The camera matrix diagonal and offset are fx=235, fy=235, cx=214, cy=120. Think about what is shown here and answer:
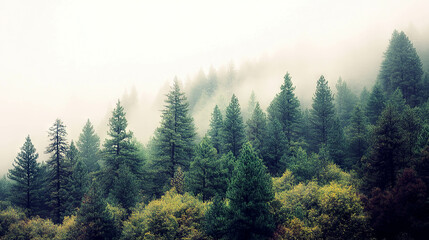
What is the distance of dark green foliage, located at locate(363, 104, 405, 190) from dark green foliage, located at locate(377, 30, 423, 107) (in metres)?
28.7

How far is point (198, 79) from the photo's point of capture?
104188 millimetres

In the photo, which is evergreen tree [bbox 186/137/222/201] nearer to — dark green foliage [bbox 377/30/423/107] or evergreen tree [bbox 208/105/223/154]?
evergreen tree [bbox 208/105/223/154]

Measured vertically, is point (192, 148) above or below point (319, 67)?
below

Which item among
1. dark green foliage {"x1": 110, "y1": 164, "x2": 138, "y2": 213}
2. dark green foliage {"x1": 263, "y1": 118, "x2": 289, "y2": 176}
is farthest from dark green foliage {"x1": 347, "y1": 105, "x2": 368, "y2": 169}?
dark green foliage {"x1": 110, "y1": 164, "x2": 138, "y2": 213}

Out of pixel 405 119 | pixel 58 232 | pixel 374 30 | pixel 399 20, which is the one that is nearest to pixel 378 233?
pixel 405 119

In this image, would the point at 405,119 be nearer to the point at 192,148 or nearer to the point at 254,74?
the point at 192,148

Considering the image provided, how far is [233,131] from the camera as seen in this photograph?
3900cm

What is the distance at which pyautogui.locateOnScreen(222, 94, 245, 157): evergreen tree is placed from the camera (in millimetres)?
38219


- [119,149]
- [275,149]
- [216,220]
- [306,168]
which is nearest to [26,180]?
[119,149]

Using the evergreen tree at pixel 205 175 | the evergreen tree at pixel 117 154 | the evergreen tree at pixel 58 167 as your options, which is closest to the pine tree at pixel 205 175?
the evergreen tree at pixel 205 175

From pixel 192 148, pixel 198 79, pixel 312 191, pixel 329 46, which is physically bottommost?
pixel 312 191

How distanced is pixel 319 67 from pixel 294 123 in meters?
84.3

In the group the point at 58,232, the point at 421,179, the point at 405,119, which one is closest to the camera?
the point at 421,179

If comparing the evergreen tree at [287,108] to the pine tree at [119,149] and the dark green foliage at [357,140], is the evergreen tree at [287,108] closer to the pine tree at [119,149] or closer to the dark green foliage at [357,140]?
the dark green foliage at [357,140]
